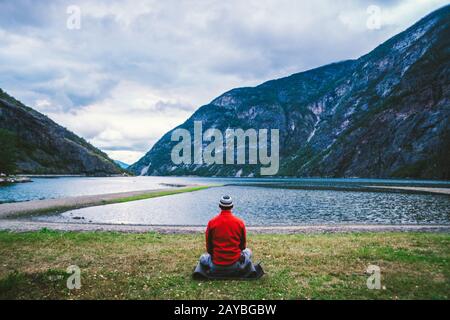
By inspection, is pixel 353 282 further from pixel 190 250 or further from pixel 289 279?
pixel 190 250

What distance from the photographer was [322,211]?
51062mm

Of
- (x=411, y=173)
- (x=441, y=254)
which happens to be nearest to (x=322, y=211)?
(x=441, y=254)

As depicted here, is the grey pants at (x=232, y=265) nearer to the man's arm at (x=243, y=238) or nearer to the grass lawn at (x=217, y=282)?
the man's arm at (x=243, y=238)

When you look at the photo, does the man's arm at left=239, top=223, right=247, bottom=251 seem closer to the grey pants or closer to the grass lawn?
the grey pants

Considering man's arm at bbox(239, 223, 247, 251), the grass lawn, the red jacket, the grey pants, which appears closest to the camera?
the grass lawn

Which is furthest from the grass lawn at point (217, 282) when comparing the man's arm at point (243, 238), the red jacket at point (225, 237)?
the man's arm at point (243, 238)

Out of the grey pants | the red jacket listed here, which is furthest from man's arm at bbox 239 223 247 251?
the grey pants

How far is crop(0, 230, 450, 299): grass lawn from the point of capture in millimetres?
11133

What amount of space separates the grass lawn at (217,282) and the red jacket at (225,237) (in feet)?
3.17

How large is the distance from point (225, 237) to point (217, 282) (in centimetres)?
182

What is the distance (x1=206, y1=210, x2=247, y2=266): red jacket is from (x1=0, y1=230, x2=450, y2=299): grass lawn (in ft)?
3.17

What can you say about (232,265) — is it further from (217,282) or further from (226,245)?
(226,245)
